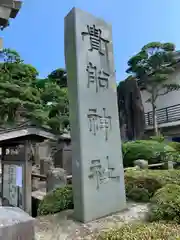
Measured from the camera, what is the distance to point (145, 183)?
547 cm

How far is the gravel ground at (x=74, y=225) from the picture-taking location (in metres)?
3.36

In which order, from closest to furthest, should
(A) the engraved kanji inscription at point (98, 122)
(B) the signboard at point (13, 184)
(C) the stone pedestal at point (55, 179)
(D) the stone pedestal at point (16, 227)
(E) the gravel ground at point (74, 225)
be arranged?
(D) the stone pedestal at point (16, 227)
(E) the gravel ground at point (74, 225)
(A) the engraved kanji inscription at point (98, 122)
(B) the signboard at point (13, 184)
(C) the stone pedestal at point (55, 179)

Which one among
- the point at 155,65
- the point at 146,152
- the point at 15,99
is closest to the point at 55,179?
the point at 146,152

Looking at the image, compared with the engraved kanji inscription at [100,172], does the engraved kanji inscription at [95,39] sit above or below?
above

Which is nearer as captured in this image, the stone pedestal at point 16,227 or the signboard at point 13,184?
the stone pedestal at point 16,227

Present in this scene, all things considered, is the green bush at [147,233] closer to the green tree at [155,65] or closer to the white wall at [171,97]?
the green tree at [155,65]

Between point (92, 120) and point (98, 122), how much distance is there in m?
0.16

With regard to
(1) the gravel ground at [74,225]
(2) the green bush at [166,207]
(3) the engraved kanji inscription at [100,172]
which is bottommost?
(1) the gravel ground at [74,225]

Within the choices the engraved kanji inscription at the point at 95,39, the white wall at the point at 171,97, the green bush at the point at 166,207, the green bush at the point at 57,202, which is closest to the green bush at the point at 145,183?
the green bush at the point at 166,207

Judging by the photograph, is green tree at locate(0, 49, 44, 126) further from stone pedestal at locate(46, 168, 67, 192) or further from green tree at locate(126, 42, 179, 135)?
green tree at locate(126, 42, 179, 135)

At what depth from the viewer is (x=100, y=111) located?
4379mm

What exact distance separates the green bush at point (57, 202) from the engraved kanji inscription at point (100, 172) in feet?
3.34

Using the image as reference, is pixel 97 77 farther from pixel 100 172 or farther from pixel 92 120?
pixel 100 172

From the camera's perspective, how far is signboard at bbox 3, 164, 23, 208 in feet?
17.1
